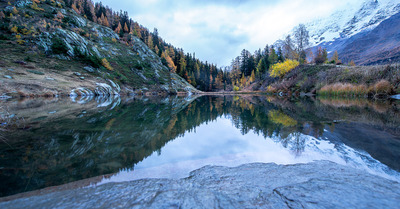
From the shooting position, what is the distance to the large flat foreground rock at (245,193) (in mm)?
1428

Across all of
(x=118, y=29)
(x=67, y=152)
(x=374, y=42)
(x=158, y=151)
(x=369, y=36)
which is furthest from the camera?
A: (x=369, y=36)

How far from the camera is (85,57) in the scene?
100ft

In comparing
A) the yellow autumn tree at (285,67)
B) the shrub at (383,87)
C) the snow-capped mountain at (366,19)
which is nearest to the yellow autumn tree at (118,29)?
the yellow autumn tree at (285,67)

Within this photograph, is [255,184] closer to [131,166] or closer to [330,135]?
[131,166]

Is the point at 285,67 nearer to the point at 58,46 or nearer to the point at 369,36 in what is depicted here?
the point at 58,46

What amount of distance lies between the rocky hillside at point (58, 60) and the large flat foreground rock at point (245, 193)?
24429 millimetres

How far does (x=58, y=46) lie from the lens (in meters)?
27.9

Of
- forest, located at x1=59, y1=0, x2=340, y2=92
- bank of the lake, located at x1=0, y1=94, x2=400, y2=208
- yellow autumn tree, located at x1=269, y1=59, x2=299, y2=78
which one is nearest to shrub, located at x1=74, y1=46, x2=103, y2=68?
forest, located at x1=59, y1=0, x2=340, y2=92

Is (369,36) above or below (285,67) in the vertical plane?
above

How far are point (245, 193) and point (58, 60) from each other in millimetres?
36334

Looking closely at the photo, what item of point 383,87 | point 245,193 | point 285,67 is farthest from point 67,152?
point 285,67

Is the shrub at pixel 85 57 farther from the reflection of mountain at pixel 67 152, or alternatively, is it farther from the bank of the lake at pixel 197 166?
the reflection of mountain at pixel 67 152

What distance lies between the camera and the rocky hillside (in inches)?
794

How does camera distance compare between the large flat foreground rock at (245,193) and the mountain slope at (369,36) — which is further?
the mountain slope at (369,36)
